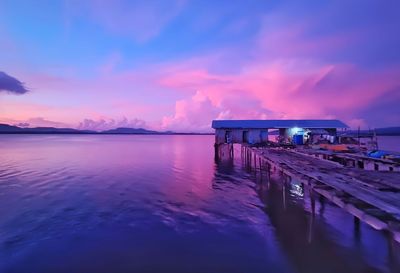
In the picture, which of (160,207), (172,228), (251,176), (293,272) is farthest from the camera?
(251,176)

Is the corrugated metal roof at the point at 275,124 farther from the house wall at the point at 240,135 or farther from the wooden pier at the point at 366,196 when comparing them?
the wooden pier at the point at 366,196

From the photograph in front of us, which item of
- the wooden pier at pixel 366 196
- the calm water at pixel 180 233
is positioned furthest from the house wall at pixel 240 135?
the wooden pier at pixel 366 196

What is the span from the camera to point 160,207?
15734 mm

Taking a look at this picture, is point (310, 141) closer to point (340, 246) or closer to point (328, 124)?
point (328, 124)

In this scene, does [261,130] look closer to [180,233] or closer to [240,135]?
[240,135]

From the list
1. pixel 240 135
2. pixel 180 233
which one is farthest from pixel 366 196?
pixel 240 135

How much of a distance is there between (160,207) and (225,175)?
13222 mm

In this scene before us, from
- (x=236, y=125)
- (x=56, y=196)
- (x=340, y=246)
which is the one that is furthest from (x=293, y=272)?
(x=236, y=125)

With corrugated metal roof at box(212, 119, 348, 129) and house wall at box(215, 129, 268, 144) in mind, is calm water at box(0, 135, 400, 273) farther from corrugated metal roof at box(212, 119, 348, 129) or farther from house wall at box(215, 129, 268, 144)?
corrugated metal roof at box(212, 119, 348, 129)

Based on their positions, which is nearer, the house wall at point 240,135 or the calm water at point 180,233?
the calm water at point 180,233

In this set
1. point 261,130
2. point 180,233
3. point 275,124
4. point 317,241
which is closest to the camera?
point 317,241

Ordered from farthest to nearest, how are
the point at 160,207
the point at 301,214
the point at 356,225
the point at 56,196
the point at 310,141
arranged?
the point at 310,141 < the point at 56,196 < the point at 160,207 < the point at 301,214 < the point at 356,225

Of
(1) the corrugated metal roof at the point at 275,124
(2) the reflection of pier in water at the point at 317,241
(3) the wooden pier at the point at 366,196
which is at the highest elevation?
(1) the corrugated metal roof at the point at 275,124

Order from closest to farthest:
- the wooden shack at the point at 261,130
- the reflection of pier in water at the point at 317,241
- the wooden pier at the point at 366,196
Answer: the wooden pier at the point at 366,196, the reflection of pier in water at the point at 317,241, the wooden shack at the point at 261,130
